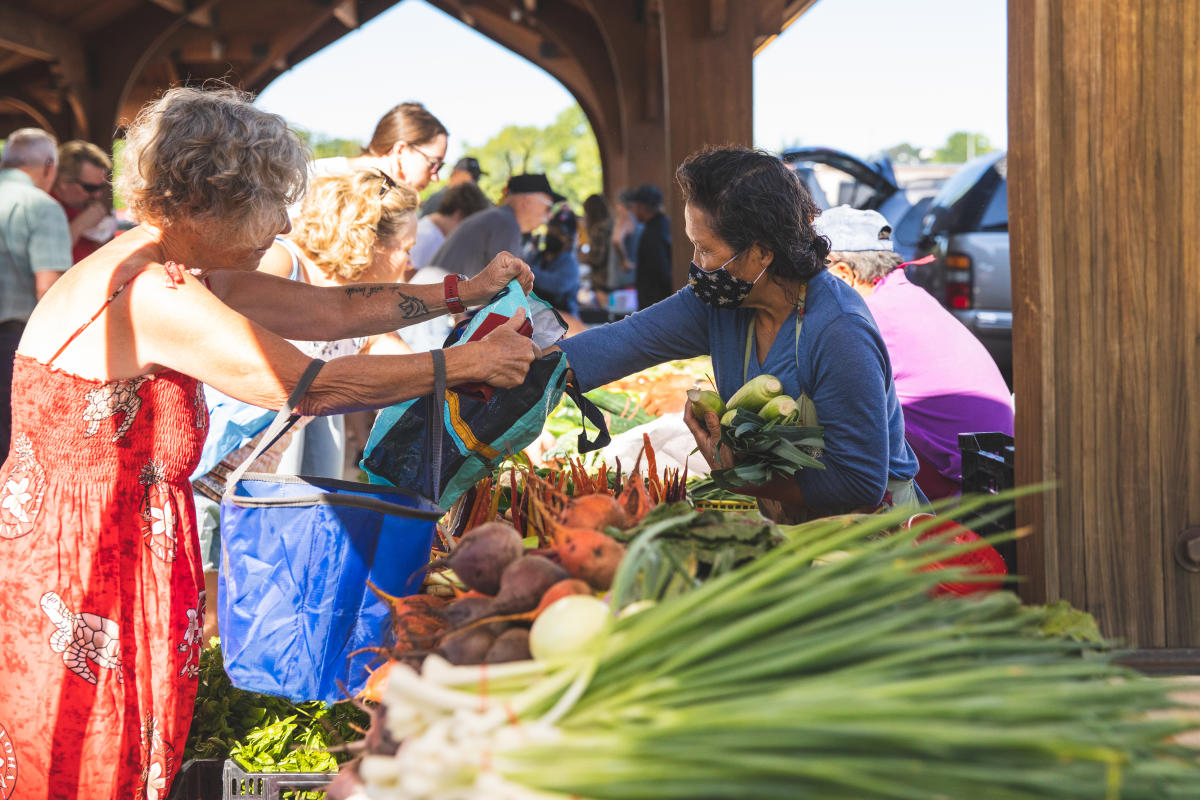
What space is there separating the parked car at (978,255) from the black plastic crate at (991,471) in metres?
6.03

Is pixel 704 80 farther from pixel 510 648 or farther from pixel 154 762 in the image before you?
pixel 510 648

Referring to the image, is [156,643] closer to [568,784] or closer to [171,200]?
[171,200]

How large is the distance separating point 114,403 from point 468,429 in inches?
28.4

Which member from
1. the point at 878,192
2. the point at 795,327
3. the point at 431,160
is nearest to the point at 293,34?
the point at 878,192

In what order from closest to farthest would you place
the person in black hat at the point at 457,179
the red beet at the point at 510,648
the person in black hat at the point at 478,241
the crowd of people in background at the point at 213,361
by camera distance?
1. the red beet at the point at 510,648
2. the crowd of people in background at the point at 213,361
3. the person in black hat at the point at 478,241
4. the person in black hat at the point at 457,179

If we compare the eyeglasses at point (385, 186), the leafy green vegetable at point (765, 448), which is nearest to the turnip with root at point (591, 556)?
the leafy green vegetable at point (765, 448)

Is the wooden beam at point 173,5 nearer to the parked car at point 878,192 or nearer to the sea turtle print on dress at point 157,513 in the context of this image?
the parked car at point 878,192

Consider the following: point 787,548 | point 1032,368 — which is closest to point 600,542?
point 787,548

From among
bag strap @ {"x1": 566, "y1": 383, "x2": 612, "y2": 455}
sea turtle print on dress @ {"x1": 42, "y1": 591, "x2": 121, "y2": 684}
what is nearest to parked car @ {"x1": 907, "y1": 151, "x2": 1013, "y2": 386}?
bag strap @ {"x1": 566, "y1": 383, "x2": 612, "y2": 455}

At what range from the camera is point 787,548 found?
1327 millimetres

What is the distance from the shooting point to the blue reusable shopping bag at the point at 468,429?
227 cm

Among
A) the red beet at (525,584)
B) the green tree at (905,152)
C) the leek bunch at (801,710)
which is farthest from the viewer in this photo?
the green tree at (905,152)

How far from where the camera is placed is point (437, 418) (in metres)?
2.10

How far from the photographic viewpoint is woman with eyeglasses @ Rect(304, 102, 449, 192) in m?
4.84
